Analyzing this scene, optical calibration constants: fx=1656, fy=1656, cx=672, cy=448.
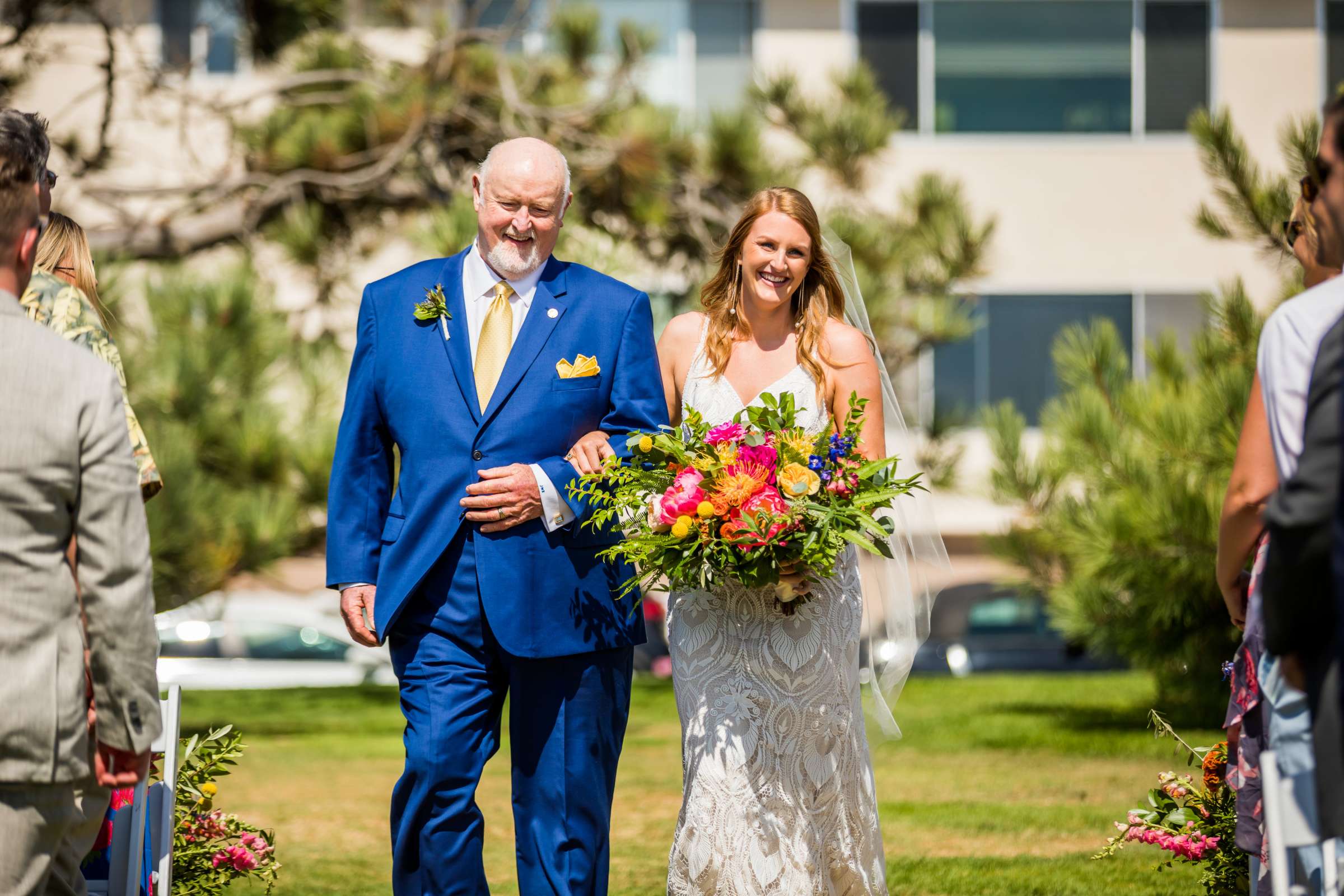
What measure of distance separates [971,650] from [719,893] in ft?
45.8

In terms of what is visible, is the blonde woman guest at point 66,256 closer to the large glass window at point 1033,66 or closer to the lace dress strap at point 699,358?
the lace dress strap at point 699,358

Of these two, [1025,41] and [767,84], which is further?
[1025,41]

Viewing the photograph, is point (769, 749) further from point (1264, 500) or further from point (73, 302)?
point (73, 302)

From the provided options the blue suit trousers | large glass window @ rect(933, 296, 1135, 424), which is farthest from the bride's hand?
large glass window @ rect(933, 296, 1135, 424)

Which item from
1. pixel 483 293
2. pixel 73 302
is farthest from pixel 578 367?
pixel 73 302

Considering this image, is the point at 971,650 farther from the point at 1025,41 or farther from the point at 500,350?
the point at 500,350

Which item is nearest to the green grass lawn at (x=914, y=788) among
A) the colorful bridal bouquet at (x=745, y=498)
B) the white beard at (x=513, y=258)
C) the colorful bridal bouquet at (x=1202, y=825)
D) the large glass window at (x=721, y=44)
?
the colorful bridal bouquet at (x=1202, y=825)

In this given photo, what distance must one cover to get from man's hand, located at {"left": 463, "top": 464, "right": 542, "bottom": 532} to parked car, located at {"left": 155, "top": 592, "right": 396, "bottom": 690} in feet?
42.1

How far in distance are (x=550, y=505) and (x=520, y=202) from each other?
0.84 m

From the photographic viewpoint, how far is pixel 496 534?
4480 millimetres

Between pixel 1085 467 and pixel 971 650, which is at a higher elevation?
pixel 1085 467

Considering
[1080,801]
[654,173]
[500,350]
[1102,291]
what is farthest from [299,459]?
[1102,291]

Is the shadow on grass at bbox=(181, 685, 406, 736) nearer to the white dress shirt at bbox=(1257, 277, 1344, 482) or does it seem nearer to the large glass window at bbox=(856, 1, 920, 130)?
the white dress shirt at bbox=(1257, 277, 1344, 482)

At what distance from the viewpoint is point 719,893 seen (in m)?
4.70
